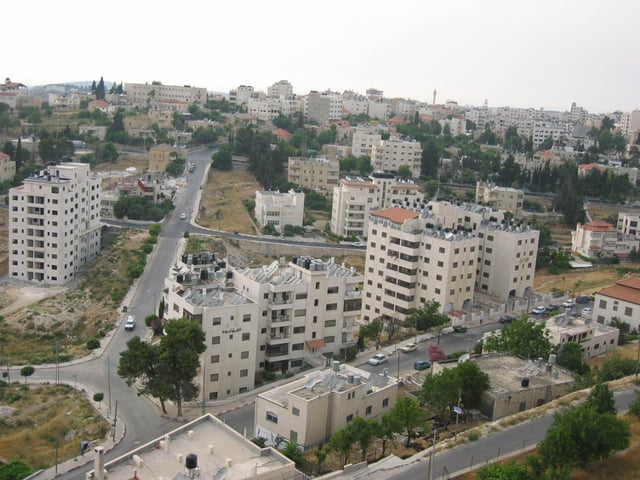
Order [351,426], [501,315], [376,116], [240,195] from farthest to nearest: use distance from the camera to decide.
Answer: [376,116], [240,195], [501,315], [351,426]

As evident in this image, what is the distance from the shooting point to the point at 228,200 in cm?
6581

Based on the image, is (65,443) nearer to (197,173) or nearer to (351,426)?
(351,426)

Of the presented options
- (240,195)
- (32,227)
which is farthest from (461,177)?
(32,227)

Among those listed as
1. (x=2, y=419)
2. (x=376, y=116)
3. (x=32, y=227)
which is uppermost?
(x=376, y=116)

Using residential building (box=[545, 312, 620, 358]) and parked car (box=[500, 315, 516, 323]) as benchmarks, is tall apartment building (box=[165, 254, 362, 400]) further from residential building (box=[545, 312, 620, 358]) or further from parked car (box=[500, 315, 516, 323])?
parked car (box=[500, 315, 516, 323])

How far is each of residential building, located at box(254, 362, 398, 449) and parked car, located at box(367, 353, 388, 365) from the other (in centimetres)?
587

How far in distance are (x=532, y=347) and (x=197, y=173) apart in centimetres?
4969

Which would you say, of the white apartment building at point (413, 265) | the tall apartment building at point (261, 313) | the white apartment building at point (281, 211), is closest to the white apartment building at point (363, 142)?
the white apartment building at point (281, 211)

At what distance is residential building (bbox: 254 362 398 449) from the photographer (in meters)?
22.3

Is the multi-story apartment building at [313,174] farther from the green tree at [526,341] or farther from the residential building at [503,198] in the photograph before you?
the green tree at [526,341]

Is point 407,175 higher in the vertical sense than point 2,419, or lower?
higher

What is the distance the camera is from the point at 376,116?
126 m

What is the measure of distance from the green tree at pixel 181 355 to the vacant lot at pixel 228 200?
1291 inches

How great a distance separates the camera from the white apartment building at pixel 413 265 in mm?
38188
